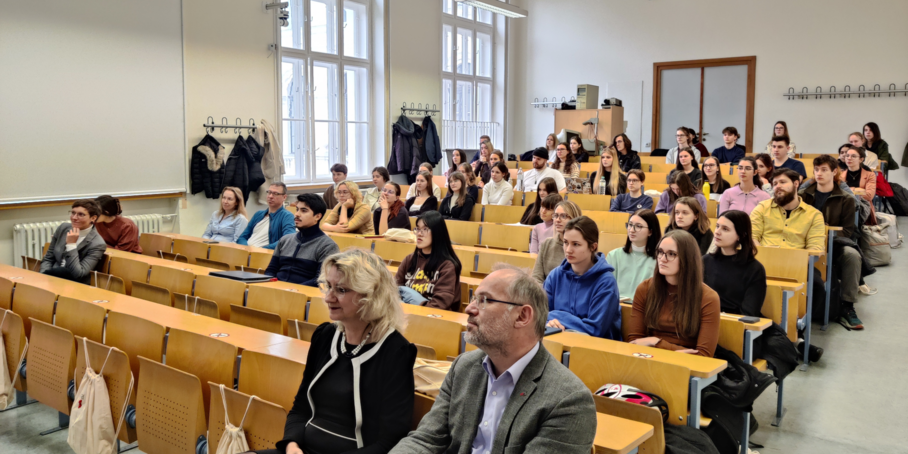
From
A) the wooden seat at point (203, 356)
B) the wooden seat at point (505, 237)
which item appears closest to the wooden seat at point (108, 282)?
the wooden seat at point (203, 356)

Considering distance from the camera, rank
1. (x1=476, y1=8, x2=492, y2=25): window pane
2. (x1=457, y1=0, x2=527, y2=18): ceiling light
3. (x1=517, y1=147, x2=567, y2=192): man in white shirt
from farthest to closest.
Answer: (x1=476, y1=8, x2=492, y2=25): window pane
(x1=457, y1=0, x2=527, y2=18): ceiling light
(x1=517, y1=147, x2=567, y2=192): man in white shirt

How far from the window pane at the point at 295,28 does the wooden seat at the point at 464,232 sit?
15.3 feet

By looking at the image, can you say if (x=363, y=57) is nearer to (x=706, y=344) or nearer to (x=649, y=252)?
(x=649, y=252)

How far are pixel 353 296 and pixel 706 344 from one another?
1612 millimetres

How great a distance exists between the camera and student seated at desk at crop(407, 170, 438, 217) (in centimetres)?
741

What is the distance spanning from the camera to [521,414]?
1723mm

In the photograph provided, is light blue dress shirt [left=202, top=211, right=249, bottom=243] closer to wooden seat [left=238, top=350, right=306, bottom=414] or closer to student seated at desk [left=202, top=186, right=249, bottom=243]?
student seated at desk [left=202, top=186, right=249, bottom=243]

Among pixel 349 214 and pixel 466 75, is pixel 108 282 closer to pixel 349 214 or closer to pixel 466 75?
pixel 349 214

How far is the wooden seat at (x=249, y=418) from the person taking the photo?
2406 mm

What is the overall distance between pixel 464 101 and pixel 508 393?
11283 millimetres

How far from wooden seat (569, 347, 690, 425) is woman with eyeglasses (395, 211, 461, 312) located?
1208 millimetres

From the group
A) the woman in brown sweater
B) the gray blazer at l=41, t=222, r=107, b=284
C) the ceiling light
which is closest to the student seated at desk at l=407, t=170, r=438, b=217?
the gray blazer at l=41, t=222, r=107, b=284

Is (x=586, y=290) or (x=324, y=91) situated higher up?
(x=324, y=91)

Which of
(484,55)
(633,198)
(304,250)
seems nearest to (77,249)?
(304,250)
